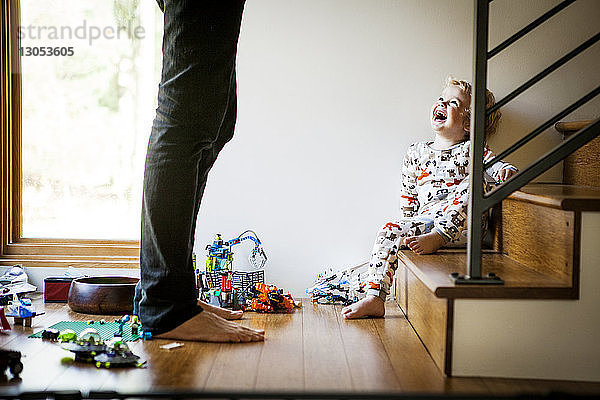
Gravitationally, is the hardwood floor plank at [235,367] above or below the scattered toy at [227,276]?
below

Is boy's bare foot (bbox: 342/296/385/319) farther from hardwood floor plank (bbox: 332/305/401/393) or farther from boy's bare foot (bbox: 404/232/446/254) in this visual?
boy's bare foot (bbox: 404/232/446/254)

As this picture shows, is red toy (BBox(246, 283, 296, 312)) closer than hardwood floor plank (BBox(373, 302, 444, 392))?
No

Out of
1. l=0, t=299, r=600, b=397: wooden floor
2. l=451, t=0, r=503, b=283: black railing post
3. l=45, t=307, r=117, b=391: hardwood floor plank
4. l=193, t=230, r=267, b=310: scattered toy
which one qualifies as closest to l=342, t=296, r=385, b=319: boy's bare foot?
l=0, t=299, r=600, b=397: wooden floor

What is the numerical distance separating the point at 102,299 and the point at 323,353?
3.21 ft

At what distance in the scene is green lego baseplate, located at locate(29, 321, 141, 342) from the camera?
7.31ft

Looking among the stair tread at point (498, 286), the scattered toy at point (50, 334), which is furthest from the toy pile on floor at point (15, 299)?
the stair tread at point (498, 286)

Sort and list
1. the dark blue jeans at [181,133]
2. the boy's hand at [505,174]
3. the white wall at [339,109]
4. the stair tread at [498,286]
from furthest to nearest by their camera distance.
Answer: the white wall at [339,109] < the boy's hand at [505,174] < the dark blue jeans at [181,133] < the stair tread at [498,286]

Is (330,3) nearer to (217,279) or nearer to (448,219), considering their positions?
(448,219)

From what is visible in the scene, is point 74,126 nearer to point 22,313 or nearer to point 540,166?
point 22,313

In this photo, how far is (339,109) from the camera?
10.3 ft

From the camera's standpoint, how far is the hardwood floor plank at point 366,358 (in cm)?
177

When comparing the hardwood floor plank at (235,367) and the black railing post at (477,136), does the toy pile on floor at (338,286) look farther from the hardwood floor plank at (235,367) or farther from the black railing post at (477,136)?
the black railing post at (477,136)

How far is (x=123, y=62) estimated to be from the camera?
10.9ft

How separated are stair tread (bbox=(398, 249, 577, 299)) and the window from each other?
155 centimetres
